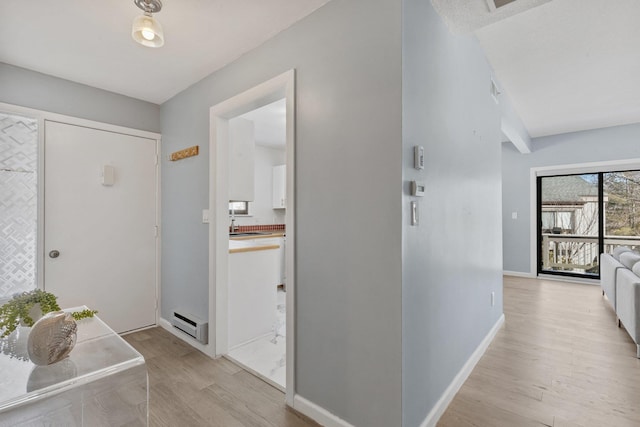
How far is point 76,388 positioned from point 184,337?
2.07m

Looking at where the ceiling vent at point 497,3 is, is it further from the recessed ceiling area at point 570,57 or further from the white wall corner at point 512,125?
the white wall corner at point 512,125

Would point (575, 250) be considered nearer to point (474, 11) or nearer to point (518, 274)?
point (518, 274)

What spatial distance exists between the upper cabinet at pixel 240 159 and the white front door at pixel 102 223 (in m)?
0.99

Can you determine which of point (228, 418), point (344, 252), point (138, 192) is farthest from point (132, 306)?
point (344, 252)

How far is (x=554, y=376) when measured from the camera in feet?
7.44

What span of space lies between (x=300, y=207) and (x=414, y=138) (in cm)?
79

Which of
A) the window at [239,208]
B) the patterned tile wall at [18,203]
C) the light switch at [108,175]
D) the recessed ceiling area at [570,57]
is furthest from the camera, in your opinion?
the window at [239,208]

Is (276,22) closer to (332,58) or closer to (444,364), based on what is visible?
(332,58)

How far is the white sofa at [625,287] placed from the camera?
2.57m

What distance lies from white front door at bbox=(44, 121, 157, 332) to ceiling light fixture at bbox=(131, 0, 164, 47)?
5.44ft

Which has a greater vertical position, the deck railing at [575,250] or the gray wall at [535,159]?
the gray wall at [535,159]

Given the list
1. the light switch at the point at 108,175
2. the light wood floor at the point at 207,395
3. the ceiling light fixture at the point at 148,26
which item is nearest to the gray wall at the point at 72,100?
the light switch at the point at 108,175

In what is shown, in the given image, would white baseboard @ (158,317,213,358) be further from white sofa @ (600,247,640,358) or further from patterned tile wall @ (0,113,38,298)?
white sofa @ (600,247,640,358)

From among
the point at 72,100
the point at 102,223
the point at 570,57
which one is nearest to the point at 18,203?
the point at 102,223
